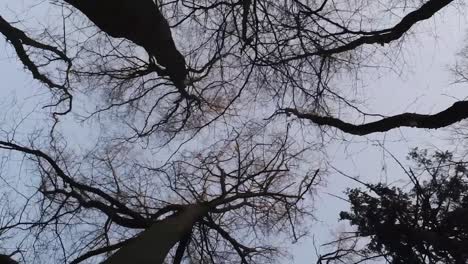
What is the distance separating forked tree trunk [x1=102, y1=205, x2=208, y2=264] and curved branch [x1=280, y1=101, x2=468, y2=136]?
190 cm

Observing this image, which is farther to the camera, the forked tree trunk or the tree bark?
the tree bark

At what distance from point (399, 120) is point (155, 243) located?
311 centimetres

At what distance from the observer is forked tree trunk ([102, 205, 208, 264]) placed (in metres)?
4.14

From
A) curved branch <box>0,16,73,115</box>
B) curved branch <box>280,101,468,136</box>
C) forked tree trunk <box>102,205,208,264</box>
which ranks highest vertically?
curved branch <box>0,16,73,115</box>

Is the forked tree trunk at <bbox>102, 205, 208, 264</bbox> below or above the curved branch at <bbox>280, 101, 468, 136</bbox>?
below

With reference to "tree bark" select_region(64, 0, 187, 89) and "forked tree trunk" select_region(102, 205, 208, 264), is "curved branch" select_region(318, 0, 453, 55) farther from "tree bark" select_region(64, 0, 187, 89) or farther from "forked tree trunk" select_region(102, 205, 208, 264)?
"forked tree trunk" select_region(102, 205, 208, 264)

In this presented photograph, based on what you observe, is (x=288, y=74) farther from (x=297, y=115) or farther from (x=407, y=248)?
(x=407, y=248)

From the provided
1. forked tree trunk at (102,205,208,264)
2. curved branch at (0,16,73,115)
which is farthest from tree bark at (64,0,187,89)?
forked tree trunk at (102,205,208,264)

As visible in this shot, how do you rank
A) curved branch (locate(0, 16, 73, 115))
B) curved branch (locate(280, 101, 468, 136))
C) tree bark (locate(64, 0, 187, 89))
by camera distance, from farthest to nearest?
curved branch (locate(0, 16, 73, 115)) → curved branch (locate(280, 101, 468, 136)) → tree bark (locate(64, 0, 187, 89))

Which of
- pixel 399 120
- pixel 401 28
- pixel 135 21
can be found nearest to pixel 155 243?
pixel 135 21

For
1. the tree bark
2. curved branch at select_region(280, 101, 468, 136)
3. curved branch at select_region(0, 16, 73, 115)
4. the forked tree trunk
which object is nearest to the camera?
the forked tree trunk

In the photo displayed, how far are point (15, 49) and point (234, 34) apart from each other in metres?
3.38

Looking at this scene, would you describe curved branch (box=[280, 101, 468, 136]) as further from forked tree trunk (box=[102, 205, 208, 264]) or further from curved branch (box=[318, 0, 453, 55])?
forked tree trunk (box=[102, 205, 208, 264])

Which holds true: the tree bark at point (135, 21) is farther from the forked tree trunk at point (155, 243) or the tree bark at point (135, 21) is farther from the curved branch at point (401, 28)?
the forked tree trunk at point (155, 243)
